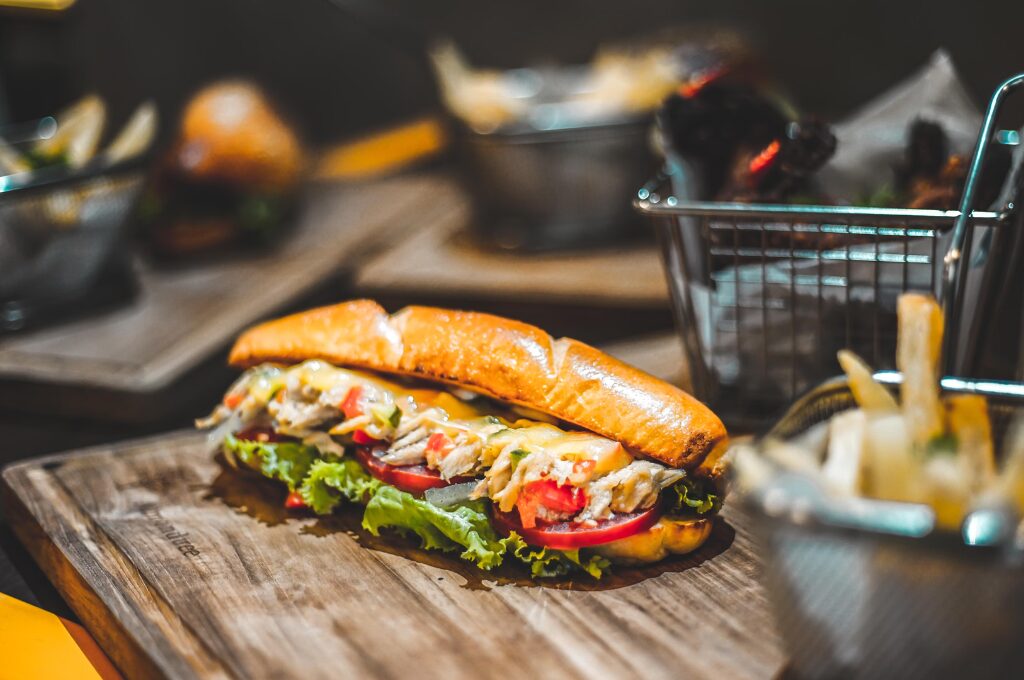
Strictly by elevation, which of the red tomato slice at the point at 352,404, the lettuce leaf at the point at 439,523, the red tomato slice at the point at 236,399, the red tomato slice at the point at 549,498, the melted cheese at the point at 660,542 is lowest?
the melted cheese at the point at 660,542

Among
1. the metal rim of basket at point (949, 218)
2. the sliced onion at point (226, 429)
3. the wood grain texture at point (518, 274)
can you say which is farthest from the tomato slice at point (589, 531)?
the wood grain texture at point (518, 274)

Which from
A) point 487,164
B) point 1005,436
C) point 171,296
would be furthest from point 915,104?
point 171,296

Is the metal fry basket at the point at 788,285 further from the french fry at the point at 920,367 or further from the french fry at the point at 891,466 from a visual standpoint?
the french fry at the point at 891,466

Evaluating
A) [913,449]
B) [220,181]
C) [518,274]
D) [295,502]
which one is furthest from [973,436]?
[220,181]

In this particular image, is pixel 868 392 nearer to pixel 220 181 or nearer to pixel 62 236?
pixel 62 236

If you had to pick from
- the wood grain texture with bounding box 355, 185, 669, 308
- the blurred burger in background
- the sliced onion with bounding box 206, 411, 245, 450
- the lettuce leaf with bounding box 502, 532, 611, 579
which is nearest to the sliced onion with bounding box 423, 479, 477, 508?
the lettuce leaf with bounding box 502, 532, 611, 579
